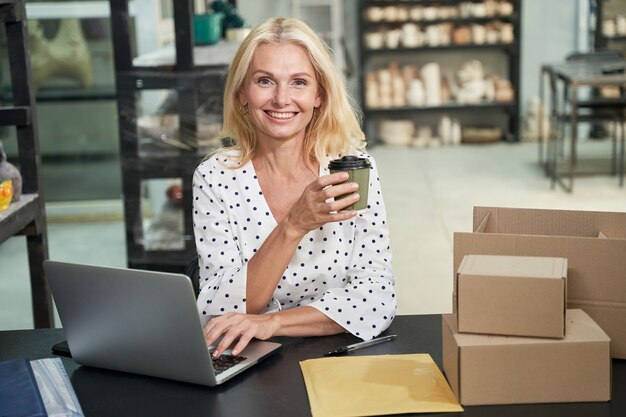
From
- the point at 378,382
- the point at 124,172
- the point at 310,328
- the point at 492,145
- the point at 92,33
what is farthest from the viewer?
the point at 492,145

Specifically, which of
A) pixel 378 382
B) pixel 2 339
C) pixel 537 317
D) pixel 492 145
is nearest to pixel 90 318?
pixel 2 339

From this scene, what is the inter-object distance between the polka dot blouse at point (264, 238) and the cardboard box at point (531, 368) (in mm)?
587

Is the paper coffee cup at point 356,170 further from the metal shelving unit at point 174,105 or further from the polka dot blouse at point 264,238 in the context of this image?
the metal shelving unit at point 174,105

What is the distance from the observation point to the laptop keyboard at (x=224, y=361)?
1701mm

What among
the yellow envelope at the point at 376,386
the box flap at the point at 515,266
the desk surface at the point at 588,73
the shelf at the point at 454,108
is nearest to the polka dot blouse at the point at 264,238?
the yellow envelope at the point at 376,386

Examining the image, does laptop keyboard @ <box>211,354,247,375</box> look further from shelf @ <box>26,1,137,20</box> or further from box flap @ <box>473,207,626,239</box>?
shelf @ <box>26,1,137,20</box>

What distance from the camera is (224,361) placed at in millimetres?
1740

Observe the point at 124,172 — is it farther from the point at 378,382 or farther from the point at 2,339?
the point at 378,382

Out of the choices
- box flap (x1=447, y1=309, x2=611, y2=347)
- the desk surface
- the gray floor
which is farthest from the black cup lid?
the desk surface

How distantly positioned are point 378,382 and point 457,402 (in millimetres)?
144

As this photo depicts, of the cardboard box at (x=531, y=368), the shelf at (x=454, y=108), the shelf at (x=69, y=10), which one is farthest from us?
the shelf at (x=454, y=108)

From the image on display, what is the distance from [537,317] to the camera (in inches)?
59.2

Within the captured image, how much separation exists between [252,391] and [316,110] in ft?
2.82

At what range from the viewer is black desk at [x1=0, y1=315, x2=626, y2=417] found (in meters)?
1.52
